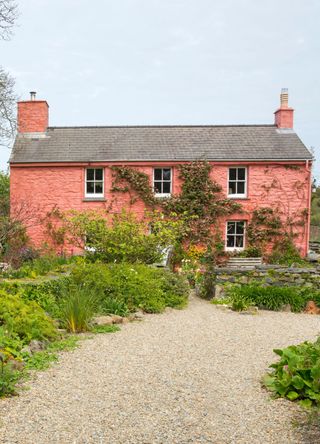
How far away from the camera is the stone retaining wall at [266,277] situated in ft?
37.4

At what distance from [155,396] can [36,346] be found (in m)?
2.29

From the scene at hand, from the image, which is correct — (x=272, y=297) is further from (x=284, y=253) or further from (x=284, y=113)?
(x=284, y=113)

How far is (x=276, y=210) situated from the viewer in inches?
734

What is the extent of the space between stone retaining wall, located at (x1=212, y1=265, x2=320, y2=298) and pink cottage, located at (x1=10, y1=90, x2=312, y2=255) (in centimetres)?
680

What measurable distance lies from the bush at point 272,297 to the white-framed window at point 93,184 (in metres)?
10.0

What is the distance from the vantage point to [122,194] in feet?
62.3

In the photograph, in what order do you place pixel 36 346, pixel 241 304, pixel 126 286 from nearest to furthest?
pixel 36 346 → pixel 126 286 → pixel 241 304

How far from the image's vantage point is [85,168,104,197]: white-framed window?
1914 cm

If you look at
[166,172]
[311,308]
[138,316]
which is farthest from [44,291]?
[166,172]

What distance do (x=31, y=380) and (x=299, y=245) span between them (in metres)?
15.7

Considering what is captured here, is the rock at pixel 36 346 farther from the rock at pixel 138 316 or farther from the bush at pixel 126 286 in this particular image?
the rock at pixel 138 316

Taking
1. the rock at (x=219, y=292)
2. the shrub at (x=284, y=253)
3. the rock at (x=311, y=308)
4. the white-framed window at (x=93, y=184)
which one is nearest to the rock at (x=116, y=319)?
the rock at (x=219, y=292)

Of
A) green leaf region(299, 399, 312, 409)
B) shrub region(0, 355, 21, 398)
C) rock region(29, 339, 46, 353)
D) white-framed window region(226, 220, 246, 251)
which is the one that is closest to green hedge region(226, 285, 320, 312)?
rock region(29, 339, 46, 353)

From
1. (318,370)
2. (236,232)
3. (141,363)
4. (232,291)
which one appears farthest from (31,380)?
(236,232)
